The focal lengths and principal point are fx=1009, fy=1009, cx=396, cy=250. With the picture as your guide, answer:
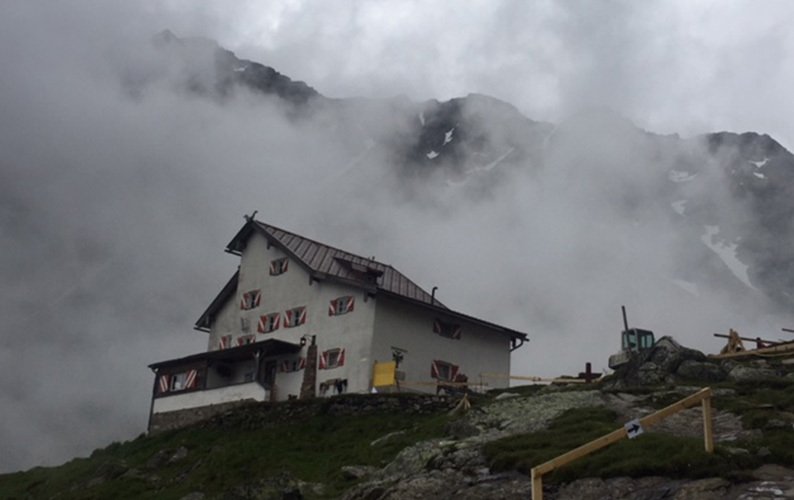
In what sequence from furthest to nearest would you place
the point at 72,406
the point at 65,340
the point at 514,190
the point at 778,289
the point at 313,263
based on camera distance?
the point at 514,190, the point at 778,289, the point at 65,340, the point at 72,406, the point at 313,263

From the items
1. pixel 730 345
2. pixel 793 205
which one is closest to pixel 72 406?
pixel 730 345

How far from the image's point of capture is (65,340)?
505ft

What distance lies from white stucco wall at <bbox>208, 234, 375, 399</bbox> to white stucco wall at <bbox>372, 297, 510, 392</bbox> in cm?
102

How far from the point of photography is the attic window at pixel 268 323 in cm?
5875

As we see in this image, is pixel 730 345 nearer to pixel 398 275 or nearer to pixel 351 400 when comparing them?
pixel 351 400

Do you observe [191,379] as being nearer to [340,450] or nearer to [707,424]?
[340,450]

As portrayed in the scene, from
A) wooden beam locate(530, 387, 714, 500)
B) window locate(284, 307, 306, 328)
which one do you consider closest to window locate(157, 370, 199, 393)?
window locate(284, 307, 306, 328)

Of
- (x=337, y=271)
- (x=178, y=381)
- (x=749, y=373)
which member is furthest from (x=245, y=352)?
(x=749, y=373)

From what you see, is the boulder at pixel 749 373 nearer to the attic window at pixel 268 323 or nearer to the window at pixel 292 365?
the window at pixel 292 365

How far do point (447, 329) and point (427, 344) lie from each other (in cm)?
183

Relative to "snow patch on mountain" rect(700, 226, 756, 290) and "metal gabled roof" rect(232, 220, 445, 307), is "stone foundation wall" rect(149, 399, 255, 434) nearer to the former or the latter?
"metal gabled roof" rect(232, 220, 445, 307)

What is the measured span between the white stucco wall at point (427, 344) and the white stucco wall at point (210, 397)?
6.62 metres

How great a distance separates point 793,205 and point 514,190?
52511 millimetres

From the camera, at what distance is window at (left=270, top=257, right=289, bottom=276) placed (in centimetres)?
5983
